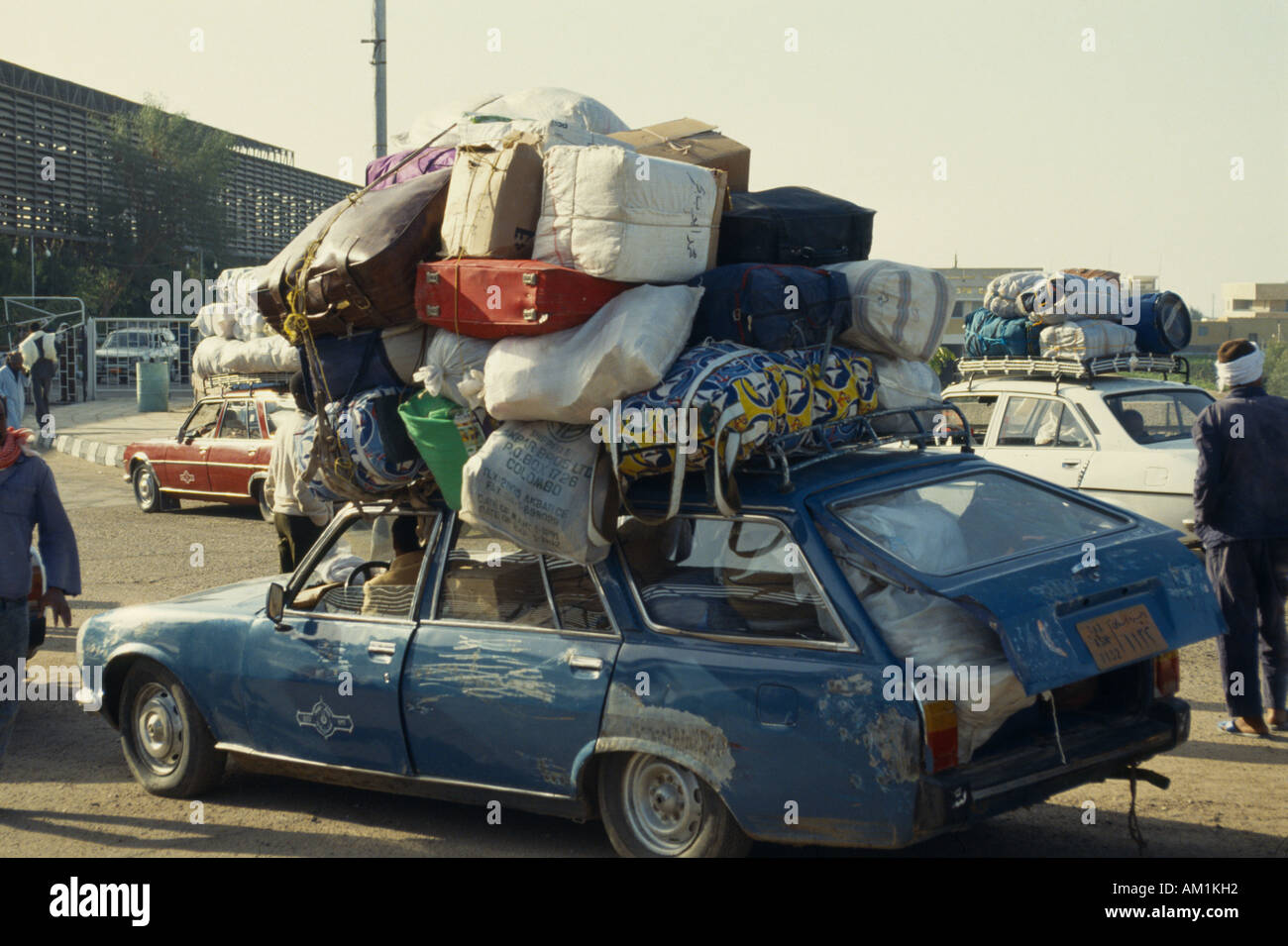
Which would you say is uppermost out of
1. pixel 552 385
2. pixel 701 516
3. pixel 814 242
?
pixel 814 242

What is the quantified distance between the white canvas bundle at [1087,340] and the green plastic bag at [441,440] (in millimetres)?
6747

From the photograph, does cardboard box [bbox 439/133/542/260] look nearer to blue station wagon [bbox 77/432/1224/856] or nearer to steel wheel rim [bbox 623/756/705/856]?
blue station wagon [bbox 77/432/1224/856]

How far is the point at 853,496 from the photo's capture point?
4559 mm

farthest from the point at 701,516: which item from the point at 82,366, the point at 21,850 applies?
the point at 82,366

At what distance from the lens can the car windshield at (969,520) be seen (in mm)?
4480

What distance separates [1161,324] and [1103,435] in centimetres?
140

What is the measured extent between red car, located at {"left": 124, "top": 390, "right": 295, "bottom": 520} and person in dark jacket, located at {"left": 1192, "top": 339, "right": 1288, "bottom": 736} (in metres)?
10.0

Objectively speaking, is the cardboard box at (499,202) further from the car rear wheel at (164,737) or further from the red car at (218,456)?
the red car at (218,456)

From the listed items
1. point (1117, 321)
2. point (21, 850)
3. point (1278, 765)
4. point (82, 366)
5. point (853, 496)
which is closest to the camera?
point (853, 496)

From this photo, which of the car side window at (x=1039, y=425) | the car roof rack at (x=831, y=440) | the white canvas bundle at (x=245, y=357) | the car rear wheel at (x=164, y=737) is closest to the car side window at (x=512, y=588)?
the car roof rack at (x=831, y=440)

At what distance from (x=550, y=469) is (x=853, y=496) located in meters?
1.03

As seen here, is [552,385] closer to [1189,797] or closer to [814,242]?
[814,242]

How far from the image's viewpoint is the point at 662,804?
178 inches

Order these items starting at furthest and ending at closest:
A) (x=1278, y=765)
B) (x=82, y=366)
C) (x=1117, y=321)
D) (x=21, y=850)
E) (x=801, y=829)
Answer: (x=82, y=366), (x=1117, y=321), (x=1278, y=765), (x=21, y=850), (x=801, y=829)
